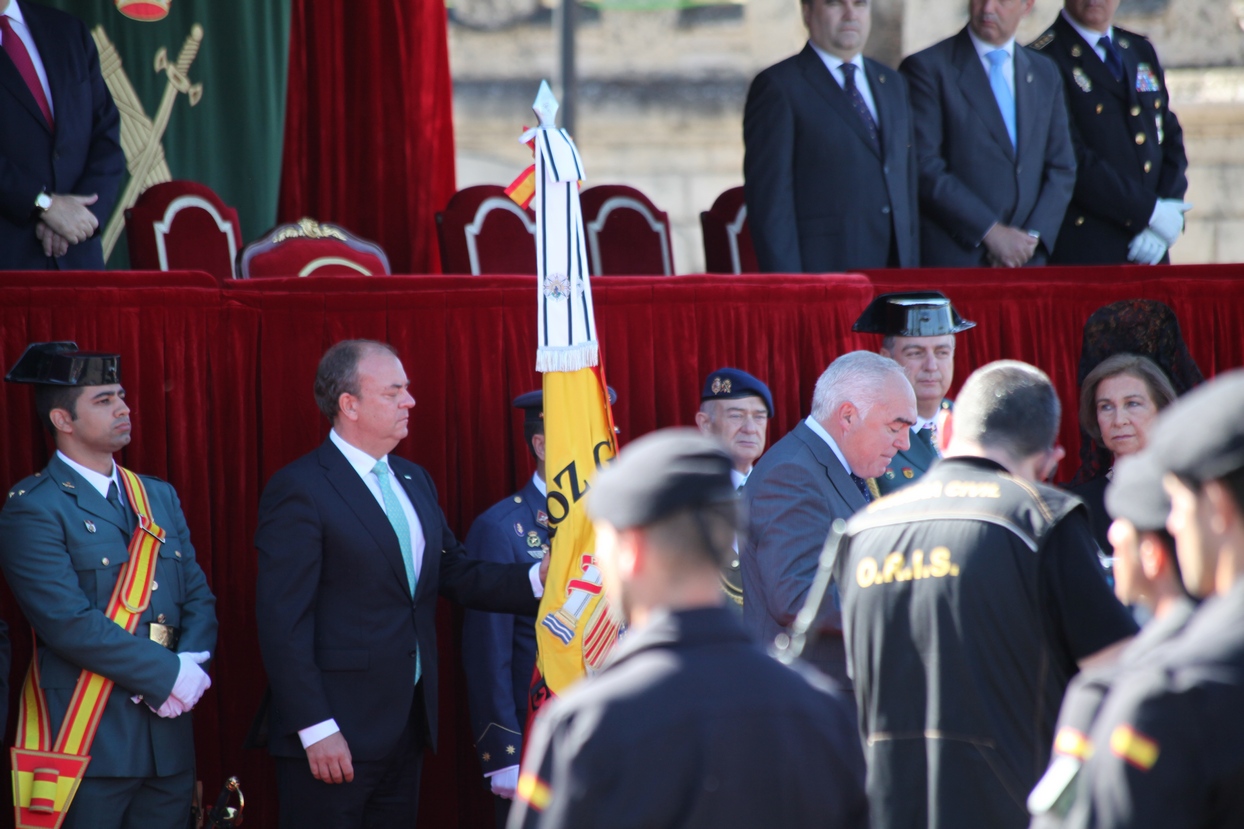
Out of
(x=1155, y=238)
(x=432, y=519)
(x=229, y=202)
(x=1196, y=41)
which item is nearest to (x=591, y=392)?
(x=432, y=519)

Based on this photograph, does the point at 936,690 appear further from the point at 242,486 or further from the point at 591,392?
the point at 242,486

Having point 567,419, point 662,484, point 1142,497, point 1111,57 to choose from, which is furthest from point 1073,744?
point 1111,57

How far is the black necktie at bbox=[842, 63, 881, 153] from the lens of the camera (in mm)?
5805

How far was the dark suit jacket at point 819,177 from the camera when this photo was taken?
18.9 feet

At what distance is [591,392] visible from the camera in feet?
13.7

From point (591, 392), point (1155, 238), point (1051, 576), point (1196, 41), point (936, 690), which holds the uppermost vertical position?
point (1196, 41)

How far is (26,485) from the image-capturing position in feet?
13.4

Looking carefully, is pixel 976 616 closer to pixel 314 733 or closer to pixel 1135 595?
pixel 1135 595

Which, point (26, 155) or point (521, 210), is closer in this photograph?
point (26, 155)

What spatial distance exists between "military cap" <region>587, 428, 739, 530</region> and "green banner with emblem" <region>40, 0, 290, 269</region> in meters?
5.74

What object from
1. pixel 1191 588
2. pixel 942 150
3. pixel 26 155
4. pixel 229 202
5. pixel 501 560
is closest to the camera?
pixel 1191 588

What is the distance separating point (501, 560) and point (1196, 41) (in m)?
12.3

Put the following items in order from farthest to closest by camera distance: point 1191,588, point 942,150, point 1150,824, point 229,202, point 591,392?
point 229,202
point 942,150
point 591,392
point 1191,588
point 1150,824

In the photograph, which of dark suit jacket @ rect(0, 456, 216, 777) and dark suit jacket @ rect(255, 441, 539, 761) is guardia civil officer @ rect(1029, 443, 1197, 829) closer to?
dark suit jacket @ rect(255, 441, 539, 761)
